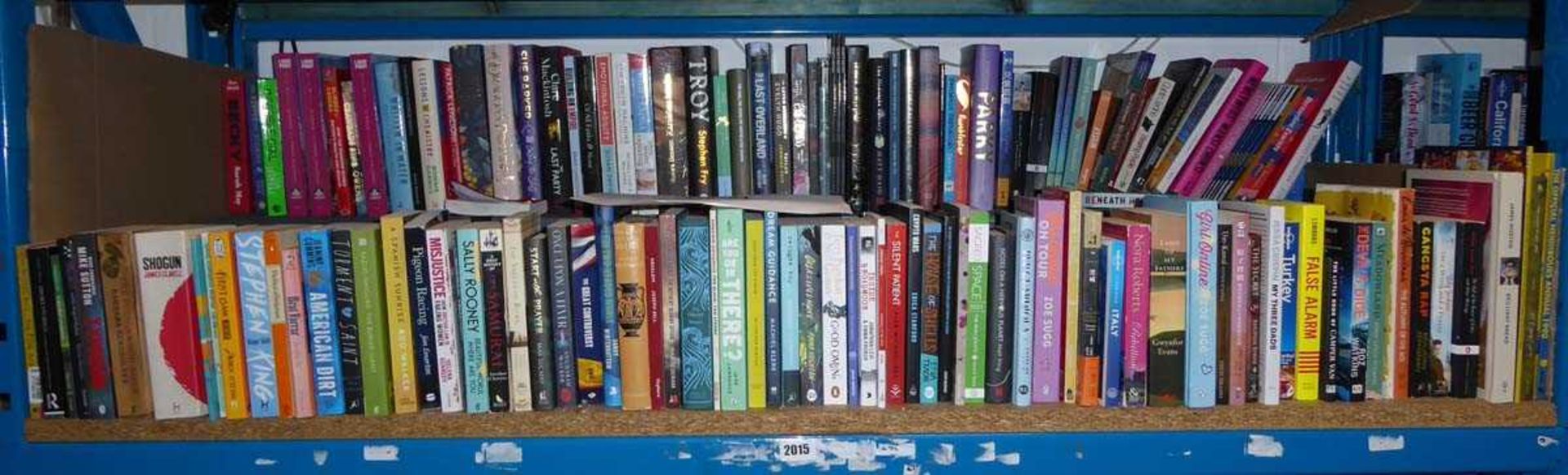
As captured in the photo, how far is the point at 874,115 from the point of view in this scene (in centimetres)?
131

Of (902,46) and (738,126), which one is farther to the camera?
(902,46)

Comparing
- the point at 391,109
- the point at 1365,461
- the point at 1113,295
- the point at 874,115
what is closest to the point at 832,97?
the point at 874,115

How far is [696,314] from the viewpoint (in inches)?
43.8

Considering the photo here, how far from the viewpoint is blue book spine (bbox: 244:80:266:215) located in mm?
1342

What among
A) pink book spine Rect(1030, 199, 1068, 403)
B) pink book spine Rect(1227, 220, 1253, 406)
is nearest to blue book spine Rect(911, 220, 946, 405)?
pink book spine Rect(1030, 199, 1068, 403)

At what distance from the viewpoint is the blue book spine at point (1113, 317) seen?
1097 mm

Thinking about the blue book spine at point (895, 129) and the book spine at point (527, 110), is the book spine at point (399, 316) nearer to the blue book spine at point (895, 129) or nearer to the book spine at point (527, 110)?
the book spine at point (527, 110)

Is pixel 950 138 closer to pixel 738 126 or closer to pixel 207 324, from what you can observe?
pixel 738 126

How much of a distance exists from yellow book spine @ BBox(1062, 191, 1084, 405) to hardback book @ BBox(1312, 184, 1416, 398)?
28 centimetres

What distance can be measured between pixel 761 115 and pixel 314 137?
600 mm

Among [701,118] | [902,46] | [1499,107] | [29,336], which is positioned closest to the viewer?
[29,336]

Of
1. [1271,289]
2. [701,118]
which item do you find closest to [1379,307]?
[1271,289]

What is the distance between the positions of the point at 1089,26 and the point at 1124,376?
1.99ft

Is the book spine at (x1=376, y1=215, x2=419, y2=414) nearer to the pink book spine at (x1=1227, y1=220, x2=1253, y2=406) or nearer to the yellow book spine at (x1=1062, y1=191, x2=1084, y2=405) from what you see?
the yellow book spine at (x1=1062, y1=191, x2=1084, y2=405)
